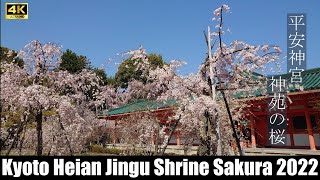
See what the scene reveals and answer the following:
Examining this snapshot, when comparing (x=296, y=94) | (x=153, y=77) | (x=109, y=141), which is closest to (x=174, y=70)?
(x=153, y=77)

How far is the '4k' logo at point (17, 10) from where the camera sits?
1016 cm

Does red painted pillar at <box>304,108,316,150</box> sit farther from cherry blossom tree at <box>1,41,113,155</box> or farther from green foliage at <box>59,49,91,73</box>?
green foliage at <box>59,49,91,73</box>

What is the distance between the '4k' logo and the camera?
1016 cm

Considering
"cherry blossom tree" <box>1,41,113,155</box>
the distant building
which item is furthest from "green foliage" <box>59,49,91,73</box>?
"cherry blossom tree" <box>1,41,113,155</box>

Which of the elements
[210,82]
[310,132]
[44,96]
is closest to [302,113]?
[310,132]

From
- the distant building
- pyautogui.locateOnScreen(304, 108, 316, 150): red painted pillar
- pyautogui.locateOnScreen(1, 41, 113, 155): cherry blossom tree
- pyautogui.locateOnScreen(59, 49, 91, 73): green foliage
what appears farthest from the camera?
pyautogui.locateOnScreen(59, 49, 91, 73): green foliage

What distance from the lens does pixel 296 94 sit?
60.4ft

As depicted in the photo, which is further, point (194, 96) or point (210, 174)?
point (194, 96)

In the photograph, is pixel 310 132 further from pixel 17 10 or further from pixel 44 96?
pixel 17 10

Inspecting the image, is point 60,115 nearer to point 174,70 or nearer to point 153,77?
point 153,77

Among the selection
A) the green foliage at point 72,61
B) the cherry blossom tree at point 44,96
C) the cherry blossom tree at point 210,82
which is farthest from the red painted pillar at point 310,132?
the green foliage at point 72,61

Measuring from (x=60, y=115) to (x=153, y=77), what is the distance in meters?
3.13

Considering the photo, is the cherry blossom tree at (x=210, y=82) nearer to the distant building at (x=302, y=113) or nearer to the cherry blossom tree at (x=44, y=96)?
the cherry blossom tree at (x=44, y=96)

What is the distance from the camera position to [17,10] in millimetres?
10266
